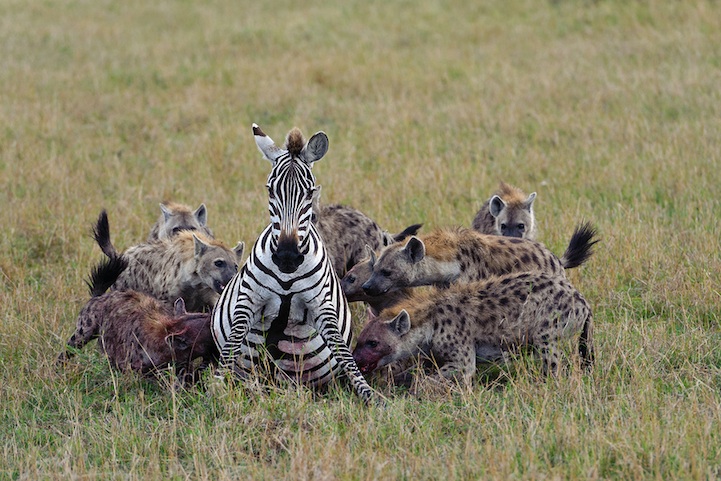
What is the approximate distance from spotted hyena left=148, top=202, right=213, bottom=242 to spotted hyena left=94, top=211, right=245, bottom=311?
0.55 m

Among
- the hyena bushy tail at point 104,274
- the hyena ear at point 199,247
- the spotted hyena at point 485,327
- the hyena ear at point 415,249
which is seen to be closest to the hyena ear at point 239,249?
the hyena ear at point 199,247

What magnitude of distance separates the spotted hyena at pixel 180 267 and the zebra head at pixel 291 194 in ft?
6.29

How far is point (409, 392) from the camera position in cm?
587

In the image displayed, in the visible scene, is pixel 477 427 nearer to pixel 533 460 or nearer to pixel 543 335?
pixel 533 460

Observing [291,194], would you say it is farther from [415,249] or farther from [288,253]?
[415,249]

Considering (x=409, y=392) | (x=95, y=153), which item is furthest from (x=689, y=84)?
(x=409, y=392)

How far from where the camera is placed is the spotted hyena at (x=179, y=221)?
8.37m

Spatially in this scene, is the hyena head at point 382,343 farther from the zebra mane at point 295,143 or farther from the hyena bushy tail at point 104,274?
the hyena bushy tail at point 104,274

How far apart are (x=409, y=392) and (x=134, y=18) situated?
1502 cm

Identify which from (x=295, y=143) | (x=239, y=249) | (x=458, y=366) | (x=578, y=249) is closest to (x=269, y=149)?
(x=295, y=143)

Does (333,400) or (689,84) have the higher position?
→ (689,84)

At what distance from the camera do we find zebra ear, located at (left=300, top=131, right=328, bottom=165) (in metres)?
5.26

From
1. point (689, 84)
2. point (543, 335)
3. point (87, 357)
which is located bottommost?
point (87, 357)

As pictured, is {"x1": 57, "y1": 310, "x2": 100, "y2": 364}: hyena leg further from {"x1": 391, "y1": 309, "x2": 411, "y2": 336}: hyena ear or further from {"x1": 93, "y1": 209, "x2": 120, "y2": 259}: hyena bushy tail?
{"x1": 391, "y1": 309, "x2": 411, "y2": 336}: hyena ear
